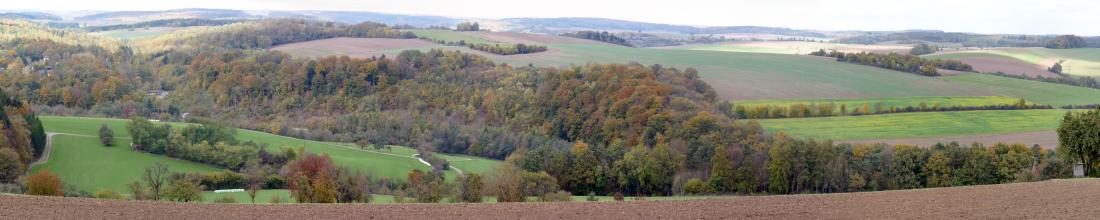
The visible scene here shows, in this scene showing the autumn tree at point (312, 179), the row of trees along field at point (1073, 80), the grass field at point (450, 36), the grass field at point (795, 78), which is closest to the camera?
the autumn tree at point (312, 179)

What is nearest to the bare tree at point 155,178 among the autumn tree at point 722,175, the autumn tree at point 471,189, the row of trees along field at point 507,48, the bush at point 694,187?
the autumn tree at point 471,189

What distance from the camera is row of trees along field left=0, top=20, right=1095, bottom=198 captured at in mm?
53875

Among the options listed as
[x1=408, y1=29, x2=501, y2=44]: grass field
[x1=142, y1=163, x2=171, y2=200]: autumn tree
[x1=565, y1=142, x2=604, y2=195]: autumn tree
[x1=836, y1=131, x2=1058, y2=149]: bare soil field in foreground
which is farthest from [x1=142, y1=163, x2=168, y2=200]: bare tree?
[x1=408, y1=29, x2=501, y2=44]: grass field

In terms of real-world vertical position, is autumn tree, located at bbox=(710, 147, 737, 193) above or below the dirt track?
below

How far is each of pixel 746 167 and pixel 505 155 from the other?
2247 cm

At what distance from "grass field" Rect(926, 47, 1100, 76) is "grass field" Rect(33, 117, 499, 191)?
53.8 metres

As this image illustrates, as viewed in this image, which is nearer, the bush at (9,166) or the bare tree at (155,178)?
the bare tree at (155,178)

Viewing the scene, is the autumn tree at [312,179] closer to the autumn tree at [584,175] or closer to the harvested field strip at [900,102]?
the autumn tree at [584,175]

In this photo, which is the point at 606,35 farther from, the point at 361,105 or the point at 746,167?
the point at 746,167

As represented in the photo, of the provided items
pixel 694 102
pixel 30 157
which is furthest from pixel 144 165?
pixel 694 102

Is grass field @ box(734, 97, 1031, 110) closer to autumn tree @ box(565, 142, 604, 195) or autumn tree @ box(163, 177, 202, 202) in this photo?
autumn tree @ box(565, 142, 604, 195)

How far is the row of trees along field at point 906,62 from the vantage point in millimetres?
89000

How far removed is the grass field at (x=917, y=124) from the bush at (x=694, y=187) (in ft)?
39.7

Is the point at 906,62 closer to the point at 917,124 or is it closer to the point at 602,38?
the point at 917,124
